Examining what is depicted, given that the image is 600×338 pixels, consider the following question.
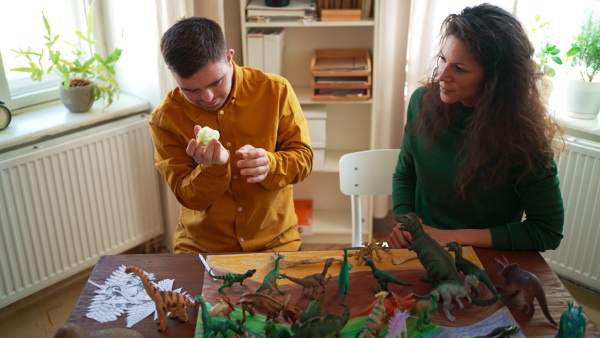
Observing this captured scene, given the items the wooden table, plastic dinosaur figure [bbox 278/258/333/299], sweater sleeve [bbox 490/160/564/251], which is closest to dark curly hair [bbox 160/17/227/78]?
the wooden table

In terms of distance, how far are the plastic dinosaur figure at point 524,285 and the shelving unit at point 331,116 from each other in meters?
1.50

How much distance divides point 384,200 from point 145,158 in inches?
49.2

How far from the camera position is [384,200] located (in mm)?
3051

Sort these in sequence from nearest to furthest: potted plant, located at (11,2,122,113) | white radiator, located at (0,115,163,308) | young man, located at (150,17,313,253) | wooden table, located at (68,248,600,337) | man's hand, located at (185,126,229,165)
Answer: wooden table, located at (68,248,600,337) → man's hand, located at (185,126,229,165) → young man, located at (150,17,313,253) → white radiator, located at (0,115,163,308) → potted plant, located at (11,2,122,113)

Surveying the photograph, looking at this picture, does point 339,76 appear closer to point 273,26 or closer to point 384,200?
point 273,26

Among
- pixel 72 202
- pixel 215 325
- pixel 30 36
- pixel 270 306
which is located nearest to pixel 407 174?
pixel 270 306

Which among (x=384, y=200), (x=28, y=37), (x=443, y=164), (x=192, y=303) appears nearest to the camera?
(x=192, y=303)

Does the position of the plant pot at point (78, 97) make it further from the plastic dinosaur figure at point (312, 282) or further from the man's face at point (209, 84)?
the plastic dinosaur figure at point (312, 282)

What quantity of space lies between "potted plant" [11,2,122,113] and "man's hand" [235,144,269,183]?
50.2 inches

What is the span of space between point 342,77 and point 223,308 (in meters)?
1.74

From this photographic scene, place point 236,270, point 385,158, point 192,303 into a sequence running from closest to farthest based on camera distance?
point 192,303 < point 236,270 < point 385,158

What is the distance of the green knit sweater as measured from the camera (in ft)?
5.09

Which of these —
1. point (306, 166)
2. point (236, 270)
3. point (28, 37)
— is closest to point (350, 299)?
point (236, 270)

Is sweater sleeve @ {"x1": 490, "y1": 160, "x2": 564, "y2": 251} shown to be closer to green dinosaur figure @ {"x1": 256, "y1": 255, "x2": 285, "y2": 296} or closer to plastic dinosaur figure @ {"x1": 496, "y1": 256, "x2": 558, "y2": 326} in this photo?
plastic dinosaur figure @ {"x1": 496, "y1": 256, "x2": 558, "y2": 326}
